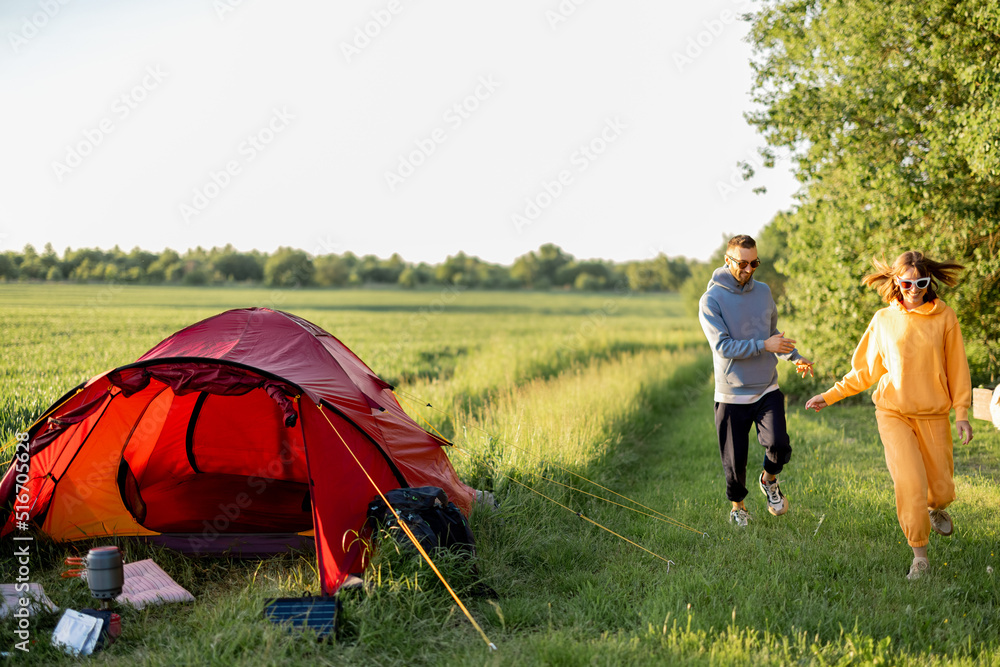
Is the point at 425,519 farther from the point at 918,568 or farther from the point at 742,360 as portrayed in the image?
the point at 918,568

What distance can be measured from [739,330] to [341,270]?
69324mm

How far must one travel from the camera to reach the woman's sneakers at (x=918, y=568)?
153 inches

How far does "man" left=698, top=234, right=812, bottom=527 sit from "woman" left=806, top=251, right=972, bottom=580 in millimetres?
784

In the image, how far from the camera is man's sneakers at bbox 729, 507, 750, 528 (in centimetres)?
497

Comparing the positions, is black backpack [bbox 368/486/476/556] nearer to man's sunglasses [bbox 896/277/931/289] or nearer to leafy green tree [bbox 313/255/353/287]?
man's sunglasses [bbox 896/277/931/289]

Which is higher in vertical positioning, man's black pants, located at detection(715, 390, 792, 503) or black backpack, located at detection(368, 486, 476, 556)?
man's black pants, located at detection(715, 390, 792, 503)

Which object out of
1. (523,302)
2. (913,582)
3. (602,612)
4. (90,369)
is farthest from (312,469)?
(523,302)

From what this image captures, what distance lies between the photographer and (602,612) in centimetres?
376

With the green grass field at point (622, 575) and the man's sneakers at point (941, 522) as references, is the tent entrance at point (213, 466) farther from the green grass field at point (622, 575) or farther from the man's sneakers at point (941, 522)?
the man's sneakers at point (941, 522)

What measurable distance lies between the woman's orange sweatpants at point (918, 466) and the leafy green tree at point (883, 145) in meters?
4.42

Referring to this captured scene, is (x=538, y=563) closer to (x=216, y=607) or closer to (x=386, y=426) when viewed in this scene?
(x=386, y=426)

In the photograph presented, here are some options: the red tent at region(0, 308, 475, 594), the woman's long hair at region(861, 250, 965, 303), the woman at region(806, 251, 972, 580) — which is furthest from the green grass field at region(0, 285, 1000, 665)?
the woman's long hair at region(861, 250, 965, 303)

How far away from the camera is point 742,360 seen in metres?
4.76

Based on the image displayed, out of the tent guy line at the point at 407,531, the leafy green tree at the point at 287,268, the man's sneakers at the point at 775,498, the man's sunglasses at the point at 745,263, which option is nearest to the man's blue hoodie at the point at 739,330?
the man's sunglasses at the point at 745,263
